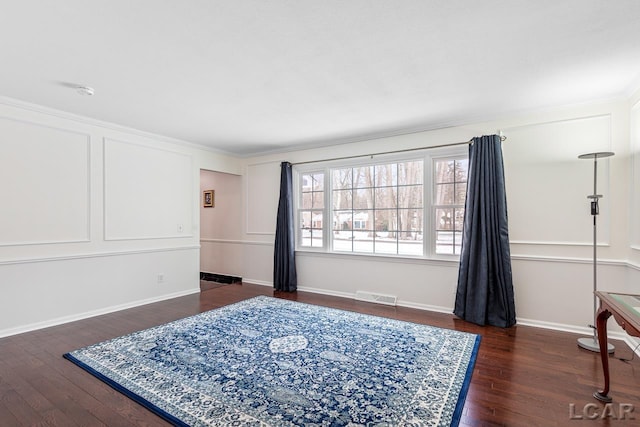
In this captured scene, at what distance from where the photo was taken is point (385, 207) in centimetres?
472

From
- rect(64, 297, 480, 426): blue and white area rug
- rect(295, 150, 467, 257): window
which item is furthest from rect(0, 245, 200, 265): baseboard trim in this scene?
rect(295, 150, 467, 257): window

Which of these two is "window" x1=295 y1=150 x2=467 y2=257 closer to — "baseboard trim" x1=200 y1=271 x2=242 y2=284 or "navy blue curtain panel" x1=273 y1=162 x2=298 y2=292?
"navy blue curtain panel" x1=273 y1=162 x2=298 y2=292

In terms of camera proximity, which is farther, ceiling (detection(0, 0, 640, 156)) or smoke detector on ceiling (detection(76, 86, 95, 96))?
smoke detector on ceiling (detection(76, 86, 95, 96))

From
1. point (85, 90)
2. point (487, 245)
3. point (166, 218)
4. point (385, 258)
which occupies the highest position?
point (85, 90)

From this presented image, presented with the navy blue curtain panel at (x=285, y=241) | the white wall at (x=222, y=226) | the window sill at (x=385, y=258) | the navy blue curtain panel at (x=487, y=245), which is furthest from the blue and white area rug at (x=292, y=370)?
the white wall at (x=222, y=226)

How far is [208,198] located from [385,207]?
13.2 ft

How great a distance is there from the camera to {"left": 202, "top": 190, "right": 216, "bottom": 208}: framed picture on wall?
6699 mm

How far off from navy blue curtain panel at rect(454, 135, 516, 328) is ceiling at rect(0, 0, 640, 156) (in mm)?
607

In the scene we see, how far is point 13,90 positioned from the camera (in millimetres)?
3047

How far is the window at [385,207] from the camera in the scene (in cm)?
421

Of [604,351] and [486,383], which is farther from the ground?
[604,351]

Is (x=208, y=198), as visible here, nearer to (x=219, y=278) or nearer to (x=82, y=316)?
(x=219, y=278)

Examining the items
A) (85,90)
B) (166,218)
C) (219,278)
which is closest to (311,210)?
(166,218)

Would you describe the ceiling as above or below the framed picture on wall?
above
